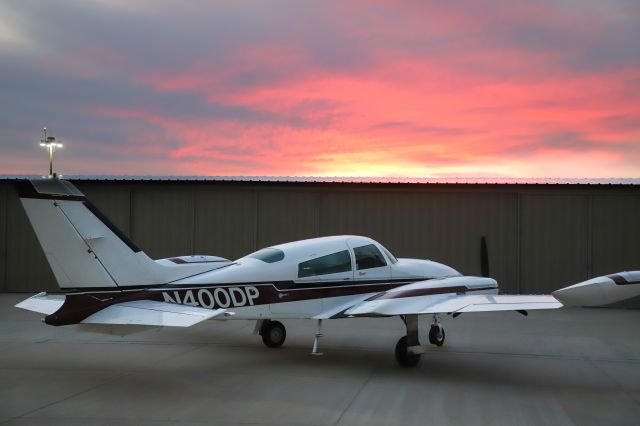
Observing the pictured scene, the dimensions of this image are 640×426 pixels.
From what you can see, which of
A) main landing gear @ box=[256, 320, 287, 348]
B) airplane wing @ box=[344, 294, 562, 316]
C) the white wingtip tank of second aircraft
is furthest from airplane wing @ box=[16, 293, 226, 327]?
the white wingtip tank of second aircraft

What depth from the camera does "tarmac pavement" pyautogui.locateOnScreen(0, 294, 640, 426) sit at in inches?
343

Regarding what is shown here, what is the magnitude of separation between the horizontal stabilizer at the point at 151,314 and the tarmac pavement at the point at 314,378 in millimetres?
202

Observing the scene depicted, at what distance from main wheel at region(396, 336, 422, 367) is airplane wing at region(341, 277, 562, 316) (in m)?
0.71

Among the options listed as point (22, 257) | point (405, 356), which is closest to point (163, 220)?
point (22, 257)

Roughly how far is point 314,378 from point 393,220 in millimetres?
12703

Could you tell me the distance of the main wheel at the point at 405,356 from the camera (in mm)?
11852

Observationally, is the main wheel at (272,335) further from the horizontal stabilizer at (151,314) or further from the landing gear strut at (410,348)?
the horizontal stabilizer at (151,314)

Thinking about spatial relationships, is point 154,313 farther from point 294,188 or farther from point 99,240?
point 294,188

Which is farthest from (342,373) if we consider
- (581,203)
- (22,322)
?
(581,203)

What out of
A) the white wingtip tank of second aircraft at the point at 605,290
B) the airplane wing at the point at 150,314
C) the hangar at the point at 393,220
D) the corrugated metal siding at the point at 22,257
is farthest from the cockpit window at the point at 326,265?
the corrugated metal siding at the point at 22,257

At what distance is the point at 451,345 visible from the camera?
566 inches

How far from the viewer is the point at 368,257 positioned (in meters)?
13.1

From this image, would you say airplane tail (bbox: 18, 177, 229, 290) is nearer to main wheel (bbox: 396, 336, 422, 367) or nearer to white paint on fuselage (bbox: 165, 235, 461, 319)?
white paint on fuselage (bbox: 165, 235, 461, 319)

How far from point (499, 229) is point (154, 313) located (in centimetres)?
1540
